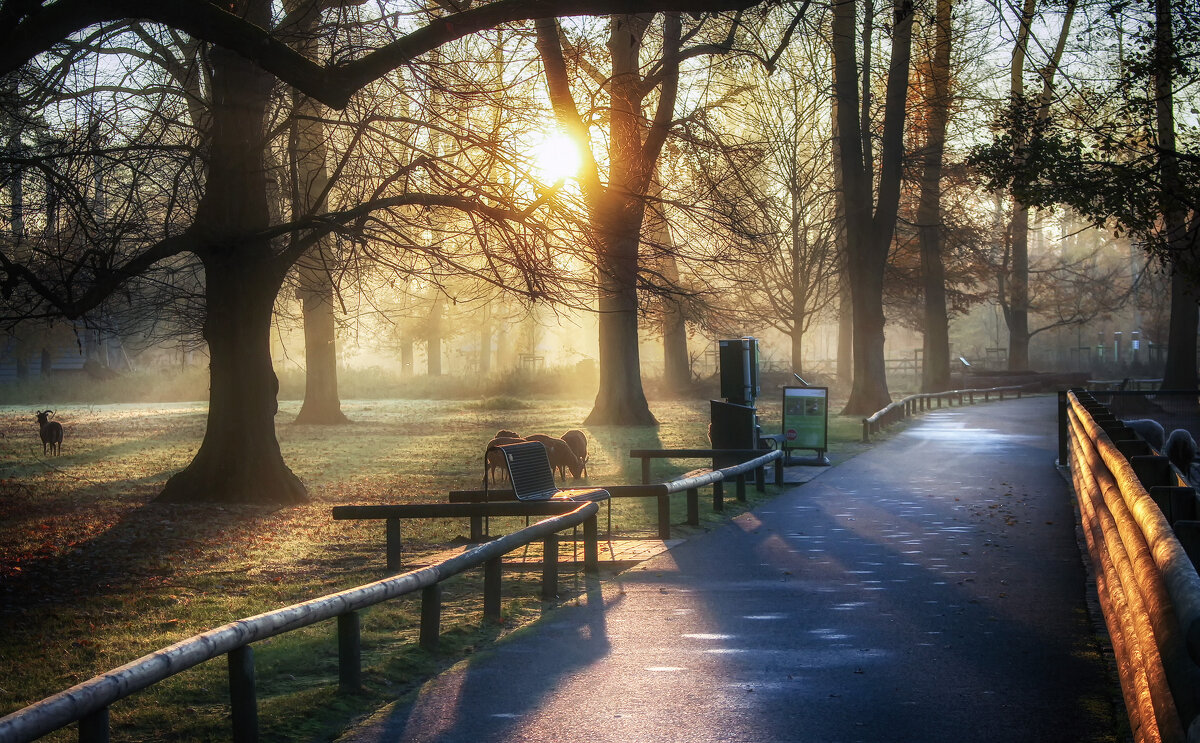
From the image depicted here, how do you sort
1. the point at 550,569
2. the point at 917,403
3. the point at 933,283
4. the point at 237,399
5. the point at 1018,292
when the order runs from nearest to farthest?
the point at 550,569 → the point at 237,399 → the point at 917,403 → the point at 933,283 → the point at 1018,292

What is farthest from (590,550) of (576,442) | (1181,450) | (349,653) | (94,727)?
(1181,450)

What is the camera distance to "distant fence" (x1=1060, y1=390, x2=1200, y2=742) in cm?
374

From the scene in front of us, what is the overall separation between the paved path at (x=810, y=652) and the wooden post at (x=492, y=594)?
0.43 meters

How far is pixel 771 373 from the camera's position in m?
60.2

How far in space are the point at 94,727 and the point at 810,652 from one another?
4453mm

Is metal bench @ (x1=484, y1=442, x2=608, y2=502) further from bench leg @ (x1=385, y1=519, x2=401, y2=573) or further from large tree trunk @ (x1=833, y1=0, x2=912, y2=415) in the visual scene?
large tree trunk @ (x1=833, y1=0, x2=912, y2=415)

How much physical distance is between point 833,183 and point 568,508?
38220mm

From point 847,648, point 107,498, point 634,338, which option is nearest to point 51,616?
point 847,648

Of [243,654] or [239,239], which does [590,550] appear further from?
[239,239]

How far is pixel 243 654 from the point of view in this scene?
18.4ft

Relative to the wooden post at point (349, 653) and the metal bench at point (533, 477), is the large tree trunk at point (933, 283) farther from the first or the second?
the wooden post at point (349, 653)

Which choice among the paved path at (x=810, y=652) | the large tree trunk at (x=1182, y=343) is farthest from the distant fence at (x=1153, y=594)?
the large tree trunk at (x=1182, y=343)

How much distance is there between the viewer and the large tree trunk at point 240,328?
1609cm

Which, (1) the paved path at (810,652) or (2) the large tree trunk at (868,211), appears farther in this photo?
(2) the large tree trunk at (868,211)
